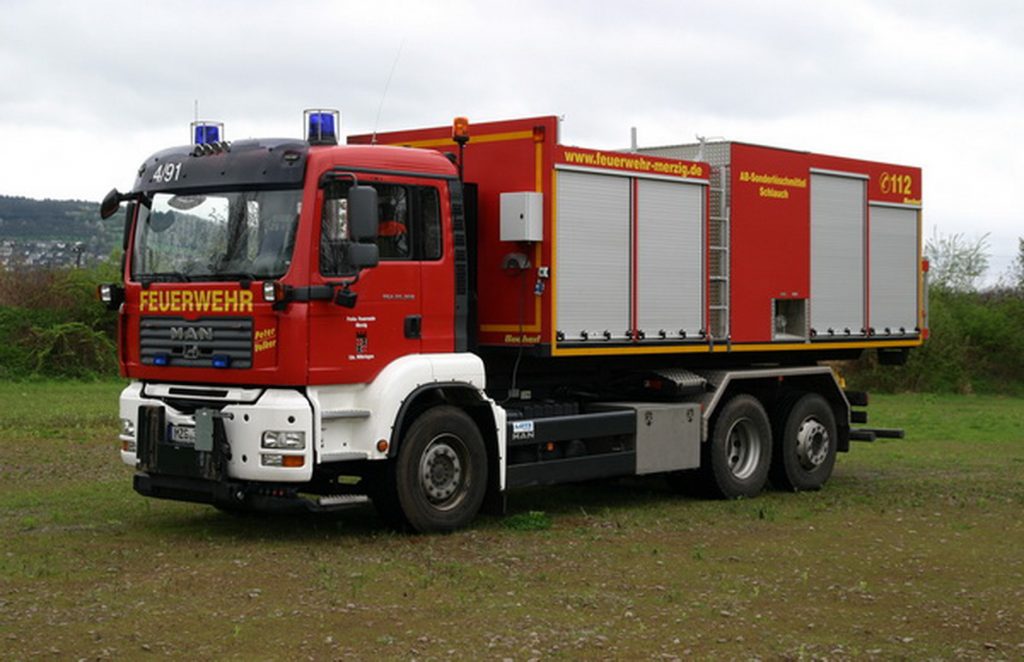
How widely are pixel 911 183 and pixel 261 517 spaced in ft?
30.5

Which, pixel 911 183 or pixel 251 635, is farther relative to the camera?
pixel 911 183

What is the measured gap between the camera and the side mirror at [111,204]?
12.7 m

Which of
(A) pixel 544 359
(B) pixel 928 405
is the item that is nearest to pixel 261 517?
(A) pixel 544 359

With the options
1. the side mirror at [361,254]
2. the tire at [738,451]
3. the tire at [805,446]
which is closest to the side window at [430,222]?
the side mirror at [361,254]

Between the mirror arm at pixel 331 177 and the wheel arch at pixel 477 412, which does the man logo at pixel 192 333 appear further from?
the wheel arch at pixel 477 412

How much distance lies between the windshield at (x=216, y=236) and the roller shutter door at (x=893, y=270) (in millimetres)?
8426

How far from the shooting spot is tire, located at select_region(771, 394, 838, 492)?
1633 centimetres

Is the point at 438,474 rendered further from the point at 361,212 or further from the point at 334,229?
the point at 361,212

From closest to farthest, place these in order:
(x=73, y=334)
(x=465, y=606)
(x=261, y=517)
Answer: (x=465, y=606), (x=261, y=517), (x=73, y=334)

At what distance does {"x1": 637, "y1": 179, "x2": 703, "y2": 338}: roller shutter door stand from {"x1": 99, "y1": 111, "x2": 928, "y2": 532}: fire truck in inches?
1.2

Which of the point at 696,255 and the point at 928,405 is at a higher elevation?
the point at 696,255

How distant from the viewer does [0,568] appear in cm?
1051

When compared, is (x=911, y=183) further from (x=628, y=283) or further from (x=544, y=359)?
(x=544, y=359)

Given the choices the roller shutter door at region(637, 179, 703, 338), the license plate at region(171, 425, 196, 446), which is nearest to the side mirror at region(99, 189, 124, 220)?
the license plate at region(171, 425, 196, 446)
